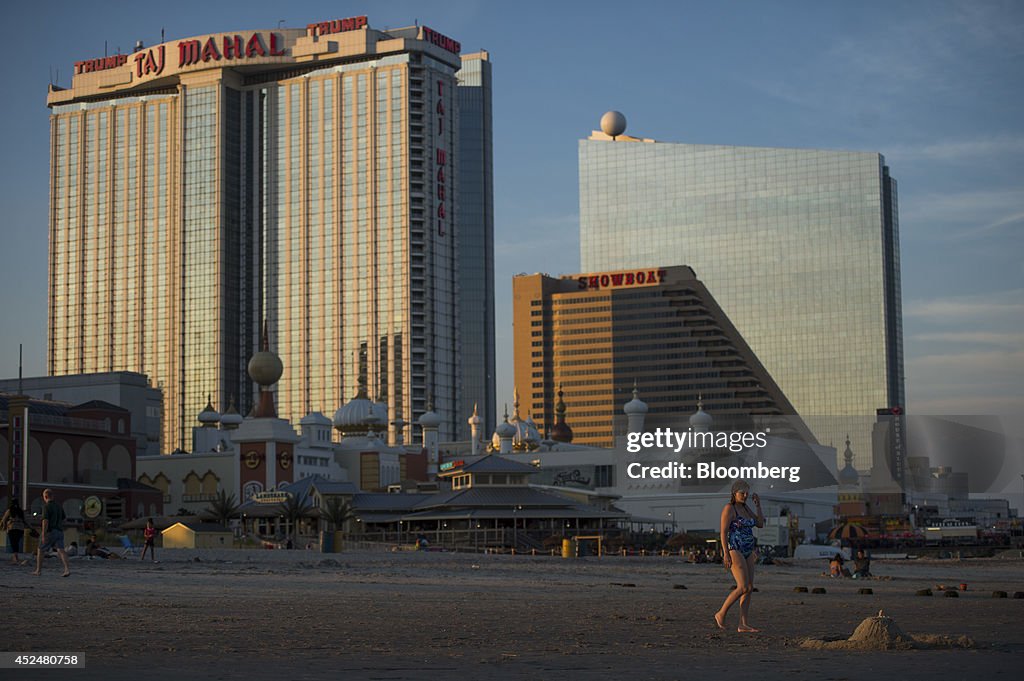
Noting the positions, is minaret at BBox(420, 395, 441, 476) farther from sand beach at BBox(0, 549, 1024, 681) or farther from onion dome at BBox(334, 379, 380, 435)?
sand beach at BBox(0, 549, 1024, 681)

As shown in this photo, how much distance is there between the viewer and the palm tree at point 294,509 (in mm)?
93875

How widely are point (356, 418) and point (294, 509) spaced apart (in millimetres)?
42646

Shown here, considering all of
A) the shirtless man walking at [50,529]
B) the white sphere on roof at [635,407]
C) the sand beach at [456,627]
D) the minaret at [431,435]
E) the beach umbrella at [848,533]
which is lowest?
the beach umbrella at [848,533]

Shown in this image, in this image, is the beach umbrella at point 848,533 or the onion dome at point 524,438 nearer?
the beach umbrella at point 848,533

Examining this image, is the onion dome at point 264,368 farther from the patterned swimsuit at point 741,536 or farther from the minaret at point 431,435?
the patterned swimsuit at point 741,536

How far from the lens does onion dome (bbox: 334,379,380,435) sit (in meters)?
136

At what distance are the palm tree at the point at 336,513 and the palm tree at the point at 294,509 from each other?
1.37m

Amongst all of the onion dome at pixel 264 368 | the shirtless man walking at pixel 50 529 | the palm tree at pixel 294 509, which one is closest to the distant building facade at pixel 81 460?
the palm tree at pixel 294 509

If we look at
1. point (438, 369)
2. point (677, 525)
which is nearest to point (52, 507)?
point (677, 525)

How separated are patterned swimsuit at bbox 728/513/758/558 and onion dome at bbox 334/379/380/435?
117135mm

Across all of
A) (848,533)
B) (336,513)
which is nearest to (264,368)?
(336,513)

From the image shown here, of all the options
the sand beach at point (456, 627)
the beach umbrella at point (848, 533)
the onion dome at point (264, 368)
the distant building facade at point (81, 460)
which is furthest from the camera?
the onion dome at point (264, 368)

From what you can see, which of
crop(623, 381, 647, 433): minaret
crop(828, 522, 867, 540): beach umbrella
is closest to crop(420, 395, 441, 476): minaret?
crop(623, 381, 647, 433): minaret

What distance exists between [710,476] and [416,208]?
64.2 meters
